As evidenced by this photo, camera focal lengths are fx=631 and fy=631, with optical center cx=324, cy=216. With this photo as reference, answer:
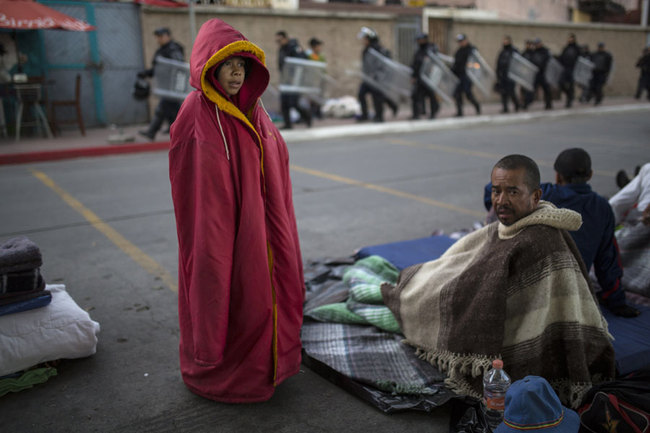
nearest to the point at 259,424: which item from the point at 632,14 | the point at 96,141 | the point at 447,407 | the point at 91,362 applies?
the point at 447,407

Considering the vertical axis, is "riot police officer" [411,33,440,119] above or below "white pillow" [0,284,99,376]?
above

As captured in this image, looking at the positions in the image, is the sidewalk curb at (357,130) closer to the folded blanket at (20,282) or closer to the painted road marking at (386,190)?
the painted road marking at (386,190)

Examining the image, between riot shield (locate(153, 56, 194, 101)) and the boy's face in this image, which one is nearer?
the boy's face

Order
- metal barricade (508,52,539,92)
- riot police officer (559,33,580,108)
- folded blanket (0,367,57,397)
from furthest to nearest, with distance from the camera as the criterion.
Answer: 1. riot police officer (559,33,580,108)
2. metal barricade (508,52,539,92)
3. folded blanket (0,367,57,397)

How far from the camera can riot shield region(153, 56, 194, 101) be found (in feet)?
39.7

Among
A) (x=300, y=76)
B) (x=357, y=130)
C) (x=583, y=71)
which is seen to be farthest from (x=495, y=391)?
(x=583, y=71)

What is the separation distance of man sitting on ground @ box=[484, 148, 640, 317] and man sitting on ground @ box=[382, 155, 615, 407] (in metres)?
0.52

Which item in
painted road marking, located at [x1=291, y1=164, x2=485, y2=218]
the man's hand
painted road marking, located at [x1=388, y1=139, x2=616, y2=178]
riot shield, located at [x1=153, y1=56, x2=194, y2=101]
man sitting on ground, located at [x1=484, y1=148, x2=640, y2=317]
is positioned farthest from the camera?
riot shield, located at [x1=153, y1=56, x2=194, y2=101]

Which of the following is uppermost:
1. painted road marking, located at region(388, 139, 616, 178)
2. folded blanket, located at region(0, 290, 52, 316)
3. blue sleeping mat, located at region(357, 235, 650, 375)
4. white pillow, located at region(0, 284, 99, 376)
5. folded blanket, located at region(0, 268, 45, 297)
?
folded blanket, located at region(0, 268, 45, 297)

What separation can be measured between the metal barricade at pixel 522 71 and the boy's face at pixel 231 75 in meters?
16.1

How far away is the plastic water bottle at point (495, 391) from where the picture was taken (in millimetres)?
2628

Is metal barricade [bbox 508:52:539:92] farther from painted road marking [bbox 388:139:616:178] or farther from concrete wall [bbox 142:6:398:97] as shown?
painted road marking [bbox 388:139:616:178]

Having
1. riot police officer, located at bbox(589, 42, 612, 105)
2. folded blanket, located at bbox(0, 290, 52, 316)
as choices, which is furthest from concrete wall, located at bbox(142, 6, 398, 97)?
folded blanket, located at bbox(0, 290, 52, 316)

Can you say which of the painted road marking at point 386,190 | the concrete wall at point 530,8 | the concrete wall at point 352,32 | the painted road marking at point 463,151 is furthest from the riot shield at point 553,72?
the painted road marking at point 386,190
